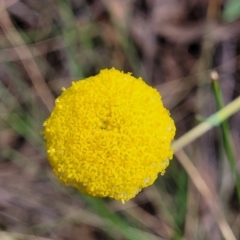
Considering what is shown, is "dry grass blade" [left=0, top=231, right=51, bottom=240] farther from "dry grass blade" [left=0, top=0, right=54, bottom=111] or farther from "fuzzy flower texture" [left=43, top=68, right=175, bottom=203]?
"fuzzy flower texture" [left=43, top=68, right=175, bottom=203]

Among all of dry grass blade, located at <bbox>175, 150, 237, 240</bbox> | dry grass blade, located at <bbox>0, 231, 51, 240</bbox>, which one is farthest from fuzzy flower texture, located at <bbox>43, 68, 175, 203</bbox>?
dry grass blade, located at <bbox>0, 231, 51, 240</bbox>

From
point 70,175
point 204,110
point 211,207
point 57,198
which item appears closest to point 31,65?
point 57,198

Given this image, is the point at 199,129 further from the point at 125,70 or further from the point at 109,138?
the point at 125,70

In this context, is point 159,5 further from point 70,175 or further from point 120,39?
point 70,175

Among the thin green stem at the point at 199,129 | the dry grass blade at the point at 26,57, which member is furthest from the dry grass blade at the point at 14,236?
the thin green stem at the point at 199,129

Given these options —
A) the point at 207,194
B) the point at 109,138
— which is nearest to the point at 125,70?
the point at 207,194
